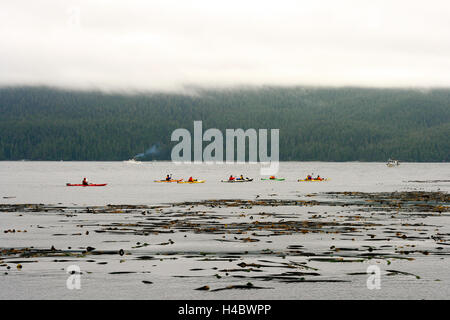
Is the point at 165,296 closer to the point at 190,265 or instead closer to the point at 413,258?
the point at 190,265

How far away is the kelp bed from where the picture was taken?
3416 centimetres

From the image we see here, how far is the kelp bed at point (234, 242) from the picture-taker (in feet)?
112

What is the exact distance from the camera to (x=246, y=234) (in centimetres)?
4969

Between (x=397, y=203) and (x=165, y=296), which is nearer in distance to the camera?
(x=165, y=296)

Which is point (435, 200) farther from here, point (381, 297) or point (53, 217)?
point (381, 297)

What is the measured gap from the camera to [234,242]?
45188 mm

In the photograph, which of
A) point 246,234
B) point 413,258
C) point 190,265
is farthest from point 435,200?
point 190,265
